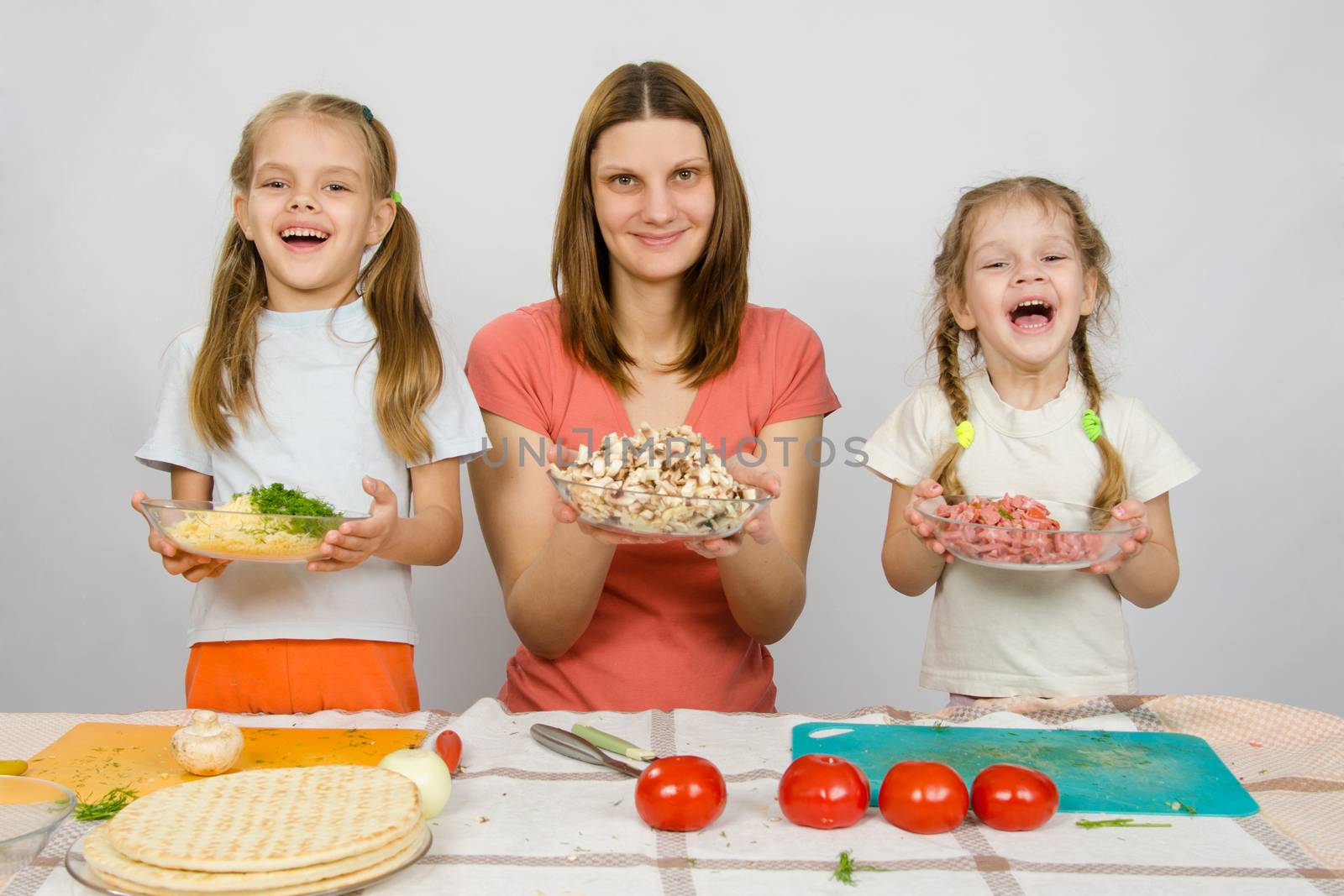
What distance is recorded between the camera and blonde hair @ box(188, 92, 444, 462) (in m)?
2.18

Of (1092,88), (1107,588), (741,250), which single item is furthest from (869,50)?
(1107,588)

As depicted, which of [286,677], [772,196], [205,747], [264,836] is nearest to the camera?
[264,836]

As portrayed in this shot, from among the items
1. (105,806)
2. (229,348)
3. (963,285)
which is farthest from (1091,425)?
(105,806)

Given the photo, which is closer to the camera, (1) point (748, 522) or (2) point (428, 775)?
(2) point (428, 775)

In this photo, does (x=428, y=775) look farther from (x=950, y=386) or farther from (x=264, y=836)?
(x=950, y=386)

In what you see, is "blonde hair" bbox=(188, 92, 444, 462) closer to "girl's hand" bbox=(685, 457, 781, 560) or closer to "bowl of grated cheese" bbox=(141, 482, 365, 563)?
"bowl of grated cheese" bbox=(141, 482, 365, 563)

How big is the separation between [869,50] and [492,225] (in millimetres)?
1113

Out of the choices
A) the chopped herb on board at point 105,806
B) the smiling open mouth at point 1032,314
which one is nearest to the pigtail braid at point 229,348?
the chopped herb on board at point 105,806

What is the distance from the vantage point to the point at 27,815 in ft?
4.24

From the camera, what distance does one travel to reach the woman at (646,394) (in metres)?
2.28

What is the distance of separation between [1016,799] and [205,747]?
3.05ft

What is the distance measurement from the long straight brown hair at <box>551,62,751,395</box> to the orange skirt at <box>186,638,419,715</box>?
27.9 inches

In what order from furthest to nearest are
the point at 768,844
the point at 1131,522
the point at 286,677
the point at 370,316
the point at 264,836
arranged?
1. the point at 370,316
2. the point at 286,677
3. the point at 1131,522
4. the point at 768,844
5. the point at 264,836

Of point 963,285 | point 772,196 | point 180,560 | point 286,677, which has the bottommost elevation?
point 286,677
